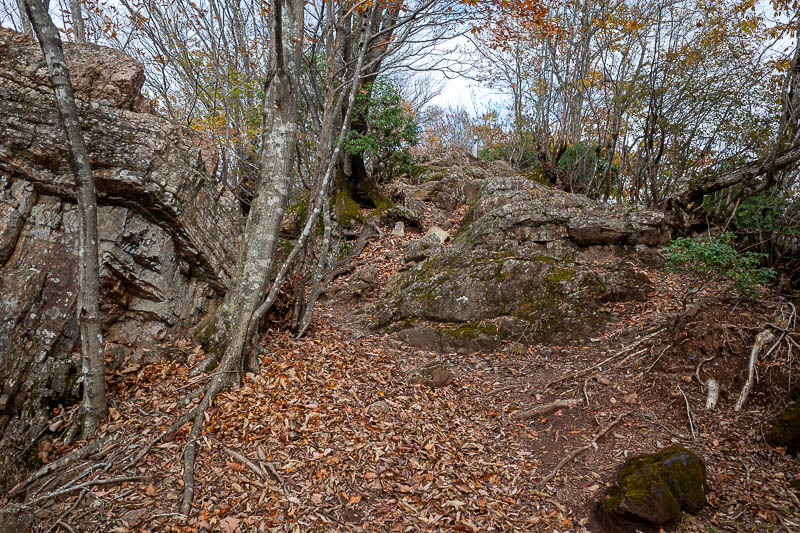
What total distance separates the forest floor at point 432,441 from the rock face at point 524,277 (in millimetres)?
877

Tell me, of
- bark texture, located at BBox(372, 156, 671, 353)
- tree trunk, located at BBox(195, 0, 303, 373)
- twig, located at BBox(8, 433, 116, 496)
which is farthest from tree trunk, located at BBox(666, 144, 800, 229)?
twig, located at BBox(8, 433, 116, 496)

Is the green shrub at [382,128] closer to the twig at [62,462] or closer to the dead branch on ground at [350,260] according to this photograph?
the dead branch on ground at [350,260]

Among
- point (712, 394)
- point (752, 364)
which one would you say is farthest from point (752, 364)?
point (712, 394)

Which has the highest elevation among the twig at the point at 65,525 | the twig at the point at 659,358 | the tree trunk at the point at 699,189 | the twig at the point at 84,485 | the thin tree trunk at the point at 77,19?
the thin tree trunk at the point at 77,19

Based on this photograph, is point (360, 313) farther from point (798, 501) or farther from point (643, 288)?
point (798, 501)

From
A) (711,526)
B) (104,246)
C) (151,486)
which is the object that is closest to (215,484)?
(151,486)

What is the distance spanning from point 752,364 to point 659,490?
7.77ft

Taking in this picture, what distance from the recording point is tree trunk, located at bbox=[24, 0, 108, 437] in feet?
12.0

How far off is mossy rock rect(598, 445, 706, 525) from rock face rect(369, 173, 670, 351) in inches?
126

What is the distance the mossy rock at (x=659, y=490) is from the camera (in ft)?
10.6

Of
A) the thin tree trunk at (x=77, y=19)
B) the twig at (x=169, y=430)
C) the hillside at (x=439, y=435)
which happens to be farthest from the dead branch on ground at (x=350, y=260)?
the thin tree trunk at (x=77, y=19)

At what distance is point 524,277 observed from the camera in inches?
299

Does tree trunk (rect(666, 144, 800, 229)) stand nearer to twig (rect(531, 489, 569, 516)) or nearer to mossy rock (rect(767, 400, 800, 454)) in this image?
mossy rock (rect(767, 400, 800, 454))

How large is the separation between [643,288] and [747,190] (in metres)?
→ 3.24
